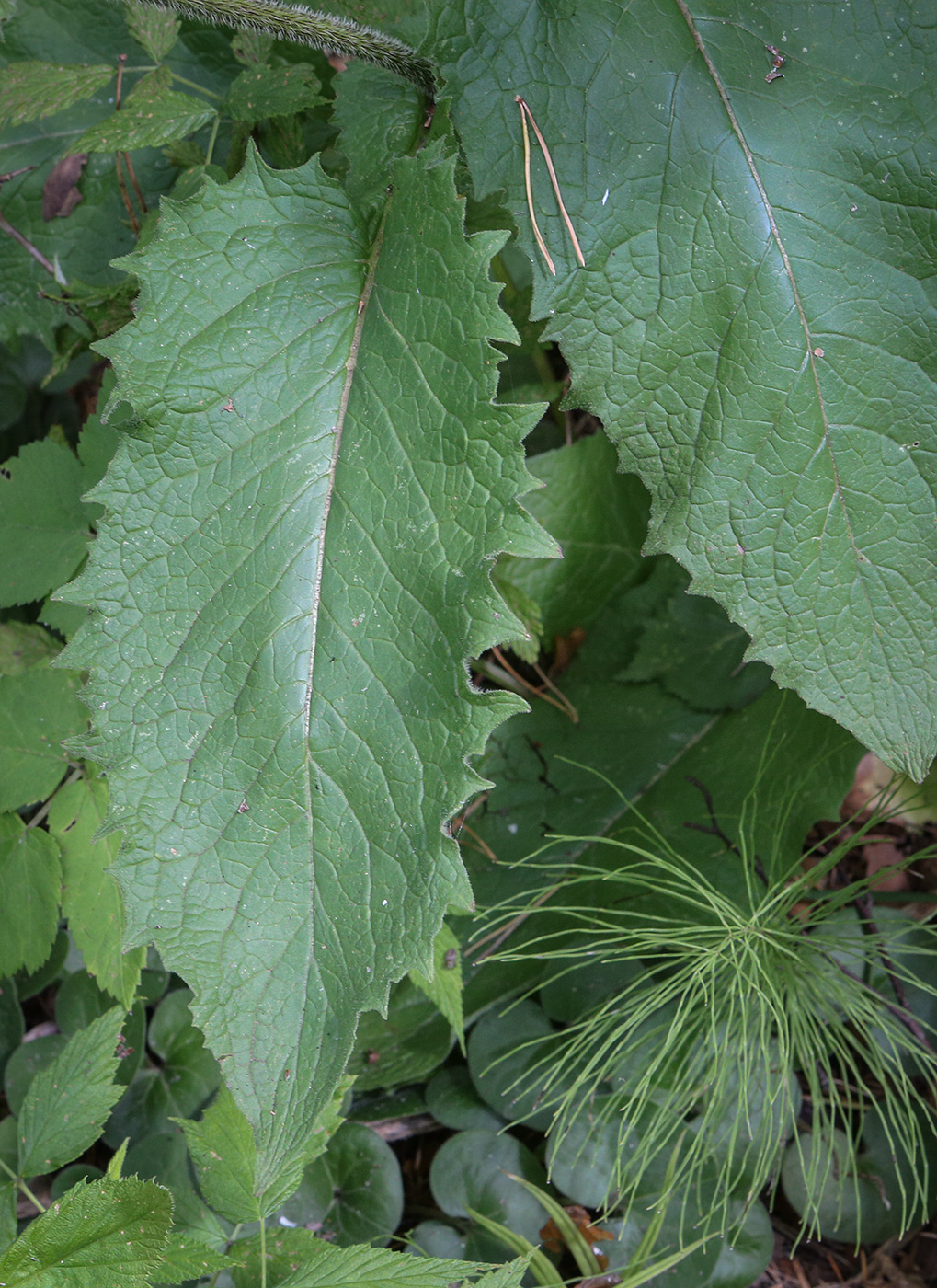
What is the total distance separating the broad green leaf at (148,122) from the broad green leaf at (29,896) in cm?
97

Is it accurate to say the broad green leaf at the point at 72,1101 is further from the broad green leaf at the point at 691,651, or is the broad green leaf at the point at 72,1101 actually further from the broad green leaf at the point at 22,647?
the broad green leaf at the point at 691,651

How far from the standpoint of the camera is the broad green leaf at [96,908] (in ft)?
4.31

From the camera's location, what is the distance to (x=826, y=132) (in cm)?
111

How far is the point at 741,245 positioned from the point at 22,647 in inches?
49.0

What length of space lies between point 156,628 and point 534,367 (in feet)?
3.86

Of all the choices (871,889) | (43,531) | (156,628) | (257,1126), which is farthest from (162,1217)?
(871,889)

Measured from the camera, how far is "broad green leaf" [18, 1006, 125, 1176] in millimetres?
1267

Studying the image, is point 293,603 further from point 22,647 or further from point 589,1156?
point 589,1156

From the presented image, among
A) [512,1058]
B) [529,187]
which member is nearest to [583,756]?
[512,1058]

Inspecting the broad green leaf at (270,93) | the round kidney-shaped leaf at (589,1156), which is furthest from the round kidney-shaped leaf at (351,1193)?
the broad green leaf at (270,93)

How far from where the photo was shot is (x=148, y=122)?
1259mm

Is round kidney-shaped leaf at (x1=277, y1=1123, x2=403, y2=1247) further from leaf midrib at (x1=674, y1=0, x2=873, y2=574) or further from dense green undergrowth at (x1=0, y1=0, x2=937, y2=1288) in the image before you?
leaf midrib at (x1=674, y1=0, x2=873, y2=574)

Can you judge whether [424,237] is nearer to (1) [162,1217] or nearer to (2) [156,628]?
(2) [156,628]

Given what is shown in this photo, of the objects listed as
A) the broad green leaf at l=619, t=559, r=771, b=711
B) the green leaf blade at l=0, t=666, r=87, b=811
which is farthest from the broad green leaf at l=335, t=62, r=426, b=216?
the broad green leaf at l=619, t=559, r=771, b=711
